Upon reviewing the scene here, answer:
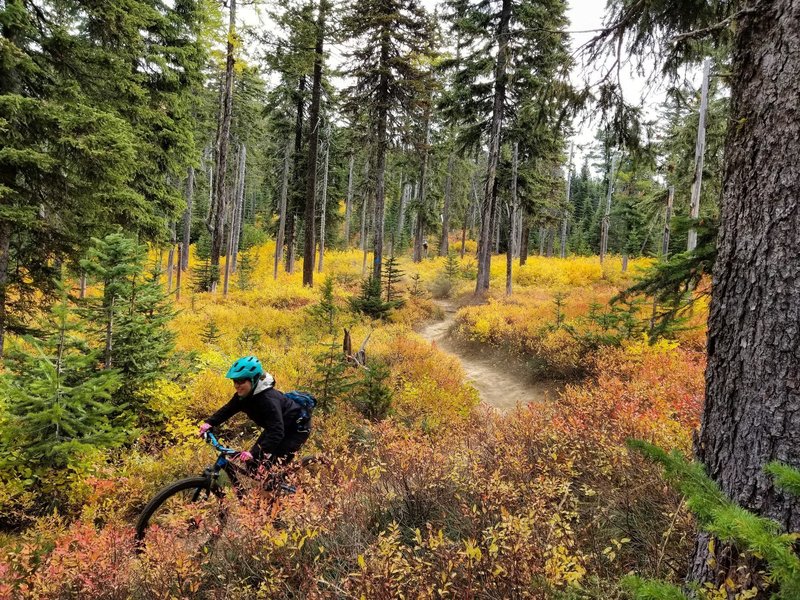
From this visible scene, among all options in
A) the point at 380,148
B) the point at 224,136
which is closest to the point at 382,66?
the point at 380,148

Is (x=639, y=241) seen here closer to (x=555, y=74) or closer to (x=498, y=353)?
(x=498, y=353)

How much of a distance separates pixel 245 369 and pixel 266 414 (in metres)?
0.55

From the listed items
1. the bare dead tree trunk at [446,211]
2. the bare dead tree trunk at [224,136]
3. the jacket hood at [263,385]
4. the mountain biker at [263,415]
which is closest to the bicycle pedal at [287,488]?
the mountain biker at [263,415]

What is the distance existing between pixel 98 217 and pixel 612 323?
11580mm

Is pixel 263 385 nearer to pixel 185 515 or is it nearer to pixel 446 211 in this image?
pixel 185 515

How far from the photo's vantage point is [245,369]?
14.3ft

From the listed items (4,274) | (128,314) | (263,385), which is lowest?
(263,385)

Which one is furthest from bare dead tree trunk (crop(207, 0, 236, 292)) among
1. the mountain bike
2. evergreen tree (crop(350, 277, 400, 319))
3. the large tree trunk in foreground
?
the large tree trunk in foreground

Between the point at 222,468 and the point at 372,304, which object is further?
the point at 372,304

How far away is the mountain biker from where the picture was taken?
427 cm

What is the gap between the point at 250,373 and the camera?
437 centimetres

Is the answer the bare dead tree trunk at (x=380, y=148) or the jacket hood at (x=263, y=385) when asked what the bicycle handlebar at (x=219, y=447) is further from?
the bare dead tree trunk at (x=380, y=148)

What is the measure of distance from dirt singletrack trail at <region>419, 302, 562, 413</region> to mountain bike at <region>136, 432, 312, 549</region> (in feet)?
17.2

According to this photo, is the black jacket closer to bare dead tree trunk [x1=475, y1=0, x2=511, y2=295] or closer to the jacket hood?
the jacket hood
